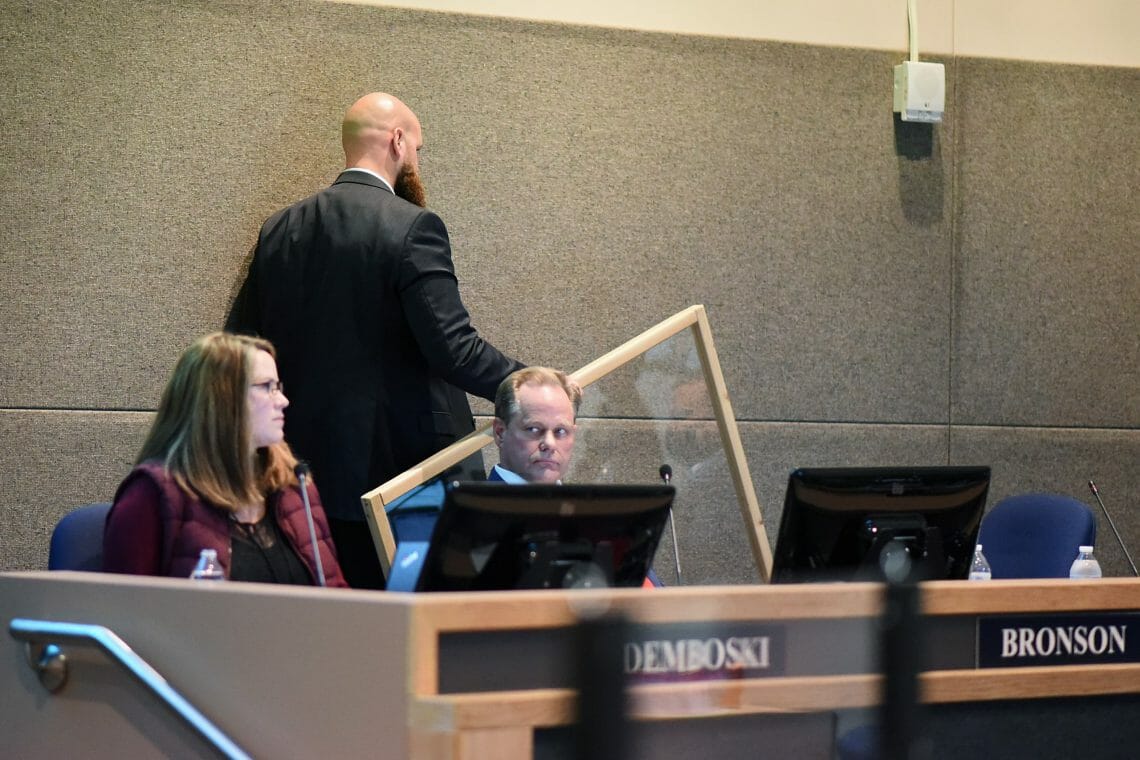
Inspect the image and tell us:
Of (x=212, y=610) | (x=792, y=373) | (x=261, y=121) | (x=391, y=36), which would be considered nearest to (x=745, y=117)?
(x=792, y=373)

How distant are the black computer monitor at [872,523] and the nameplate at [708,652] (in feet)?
1.91

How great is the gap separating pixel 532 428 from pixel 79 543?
929 millimetres

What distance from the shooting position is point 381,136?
11.5 feet

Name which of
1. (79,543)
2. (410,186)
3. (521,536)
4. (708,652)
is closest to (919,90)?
(410,186)

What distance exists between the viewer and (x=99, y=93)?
355 centimetres

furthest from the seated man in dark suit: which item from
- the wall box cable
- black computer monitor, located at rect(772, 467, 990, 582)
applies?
the wall box cable

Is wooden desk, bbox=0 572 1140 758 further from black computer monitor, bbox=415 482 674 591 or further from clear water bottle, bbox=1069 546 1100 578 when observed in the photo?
clear water bottle, bbox=1069 546 1100 578

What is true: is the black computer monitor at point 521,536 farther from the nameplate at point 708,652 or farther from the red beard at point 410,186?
the red beard at point 410,186

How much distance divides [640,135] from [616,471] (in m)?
1.00

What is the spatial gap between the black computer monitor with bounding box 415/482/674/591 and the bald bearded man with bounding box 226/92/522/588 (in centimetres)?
142

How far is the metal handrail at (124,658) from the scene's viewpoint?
1.58 metres

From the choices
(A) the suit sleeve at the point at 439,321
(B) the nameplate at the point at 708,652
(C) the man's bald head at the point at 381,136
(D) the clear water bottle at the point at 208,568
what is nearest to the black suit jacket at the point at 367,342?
(A) the suit sleeve at the point at 439,321

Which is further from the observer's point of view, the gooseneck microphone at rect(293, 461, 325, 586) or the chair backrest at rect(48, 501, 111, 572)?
the chair backrest at rect(48, 501, 111, 572)

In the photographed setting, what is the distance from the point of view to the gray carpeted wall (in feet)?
11.6
